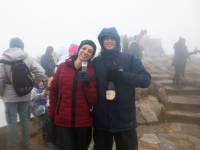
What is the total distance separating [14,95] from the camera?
427 centimetres

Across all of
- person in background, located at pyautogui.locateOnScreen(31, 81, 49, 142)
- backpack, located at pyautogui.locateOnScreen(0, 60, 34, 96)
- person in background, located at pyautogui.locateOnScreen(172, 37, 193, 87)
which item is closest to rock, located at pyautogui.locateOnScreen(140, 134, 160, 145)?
person in background, located at pyautogui.locateOnScreen(31, 81, 49, 142)

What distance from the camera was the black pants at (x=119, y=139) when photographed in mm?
3334

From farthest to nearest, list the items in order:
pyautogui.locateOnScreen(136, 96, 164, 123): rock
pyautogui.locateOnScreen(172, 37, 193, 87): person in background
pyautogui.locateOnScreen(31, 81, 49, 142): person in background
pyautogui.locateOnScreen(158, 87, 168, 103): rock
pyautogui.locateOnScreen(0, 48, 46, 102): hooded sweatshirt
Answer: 1. pyautogui.locateOnScreen(172, 37, 193, 87): person in background
2. pyautogui.locateOnScreen(158, 87, 168, 103): rock
3. pyautogui.locateOnScreen(136, 96, 164, 123): rock
4. pyautogui.locateOnScreen(31, 81, 49, 142): person in background
5. pyautogui.locateOnScreen(0, 48, 46, 102): hooded sweatshirt

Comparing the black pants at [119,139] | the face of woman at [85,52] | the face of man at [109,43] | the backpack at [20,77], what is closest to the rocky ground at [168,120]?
the backpack at [20,77]

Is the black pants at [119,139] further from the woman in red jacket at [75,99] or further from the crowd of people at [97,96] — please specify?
the woman in red jacket at [75,99]

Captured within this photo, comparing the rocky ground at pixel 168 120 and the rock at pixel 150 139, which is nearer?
the rocky ground at pixel 168 120

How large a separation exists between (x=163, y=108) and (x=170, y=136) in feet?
5.12

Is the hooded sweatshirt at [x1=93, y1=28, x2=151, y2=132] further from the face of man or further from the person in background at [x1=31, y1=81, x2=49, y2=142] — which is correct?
the person in background at [x1=31, y1=81, x2=49, y2=142]

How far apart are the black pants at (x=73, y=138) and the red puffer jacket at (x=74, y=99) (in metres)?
0.10

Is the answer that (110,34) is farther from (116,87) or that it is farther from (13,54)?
(13,54)

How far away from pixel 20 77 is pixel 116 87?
5.75 ft

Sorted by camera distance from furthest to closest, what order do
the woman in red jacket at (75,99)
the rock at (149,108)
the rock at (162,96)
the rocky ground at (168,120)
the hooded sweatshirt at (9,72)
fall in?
the rock at (162,96), the rock at (149,108), the rocky ground at (168,120), the hooded sweatshirt at (9,72), the woman in red jacket at (75,99)

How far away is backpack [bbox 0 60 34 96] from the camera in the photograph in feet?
13.6

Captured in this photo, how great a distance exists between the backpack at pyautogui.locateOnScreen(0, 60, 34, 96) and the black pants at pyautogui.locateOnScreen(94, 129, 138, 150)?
1519mm
